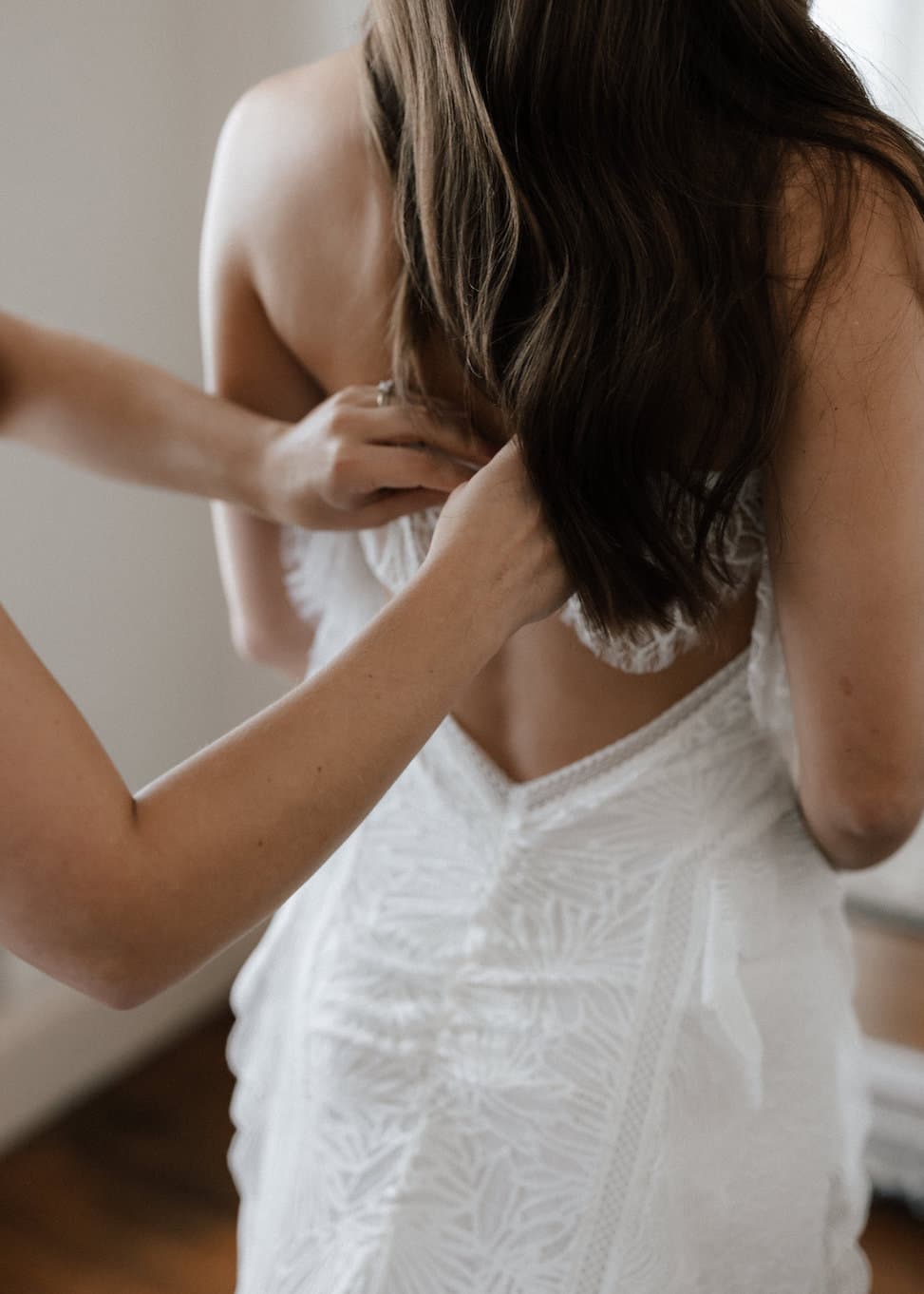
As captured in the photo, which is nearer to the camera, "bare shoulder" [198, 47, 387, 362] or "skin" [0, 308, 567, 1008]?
"skin" [0, 308, 567, 1008]

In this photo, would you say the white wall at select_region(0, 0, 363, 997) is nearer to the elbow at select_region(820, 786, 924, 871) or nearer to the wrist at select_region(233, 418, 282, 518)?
the wrist at select_region(233, 418, 282, 518)

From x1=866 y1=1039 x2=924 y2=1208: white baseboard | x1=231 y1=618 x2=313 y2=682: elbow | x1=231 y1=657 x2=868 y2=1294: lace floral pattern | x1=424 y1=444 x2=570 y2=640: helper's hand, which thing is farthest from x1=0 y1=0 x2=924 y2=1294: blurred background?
x1=424 y1=444 x2=570 y2=640: helper's hand

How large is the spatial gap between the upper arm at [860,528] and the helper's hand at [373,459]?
7.7 inches

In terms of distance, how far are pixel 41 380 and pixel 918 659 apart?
24.6 inches

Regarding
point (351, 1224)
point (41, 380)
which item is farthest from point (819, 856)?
point (41, 380)

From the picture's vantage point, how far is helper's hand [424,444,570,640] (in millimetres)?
651

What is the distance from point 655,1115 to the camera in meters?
0.86

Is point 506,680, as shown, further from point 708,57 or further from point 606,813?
point 708,57

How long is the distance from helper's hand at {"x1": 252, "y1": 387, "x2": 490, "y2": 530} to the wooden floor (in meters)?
1.37

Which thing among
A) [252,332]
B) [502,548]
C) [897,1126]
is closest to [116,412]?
[252,332]

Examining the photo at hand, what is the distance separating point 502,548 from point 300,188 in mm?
329

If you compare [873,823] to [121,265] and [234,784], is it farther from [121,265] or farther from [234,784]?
[121,265]

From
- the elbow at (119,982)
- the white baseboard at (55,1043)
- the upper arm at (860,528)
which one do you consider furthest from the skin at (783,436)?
the white baseboard at (55,1043)

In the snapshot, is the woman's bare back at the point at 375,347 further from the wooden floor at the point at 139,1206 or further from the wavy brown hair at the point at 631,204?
the wooden floor at the point at 139,1206
